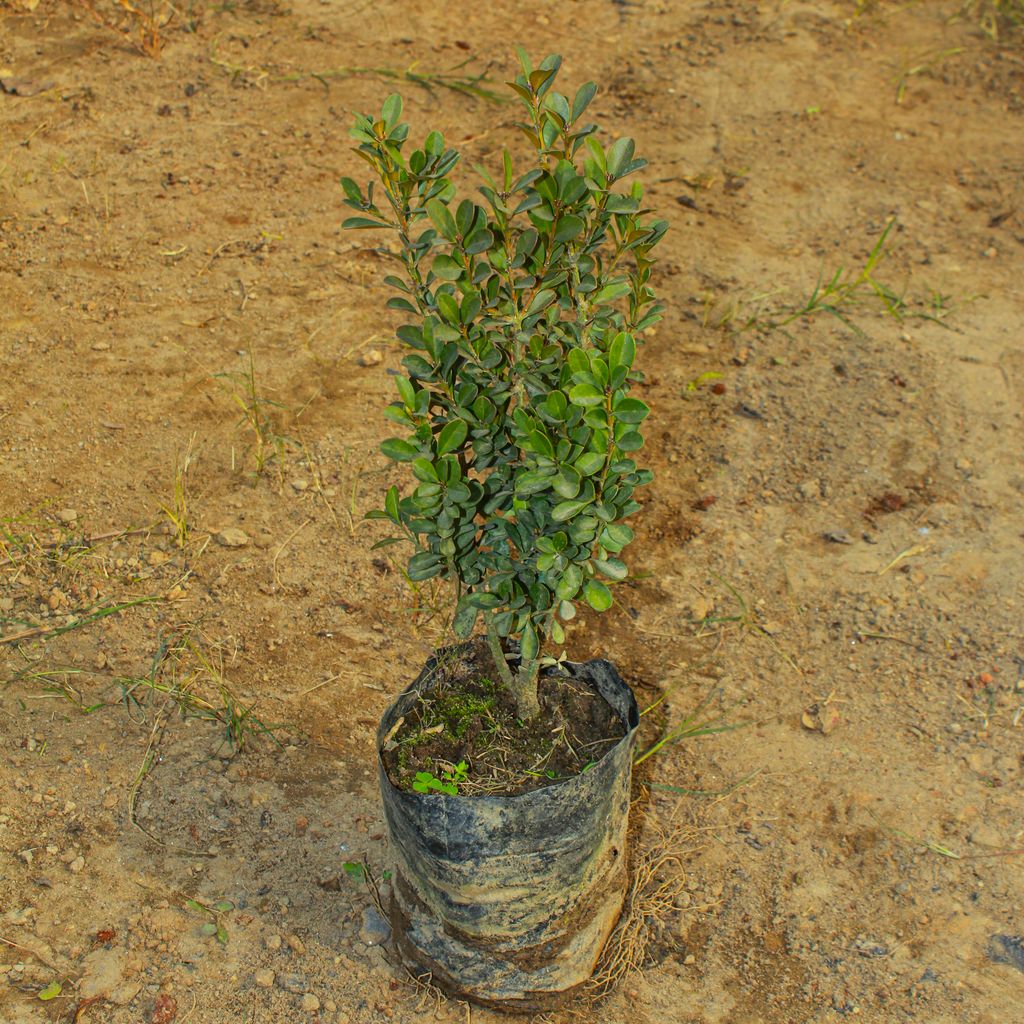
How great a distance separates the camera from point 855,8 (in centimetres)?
639

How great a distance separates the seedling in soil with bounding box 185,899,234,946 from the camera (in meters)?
2.42

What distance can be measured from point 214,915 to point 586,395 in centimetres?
148

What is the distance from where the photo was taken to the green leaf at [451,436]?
197 centimetres

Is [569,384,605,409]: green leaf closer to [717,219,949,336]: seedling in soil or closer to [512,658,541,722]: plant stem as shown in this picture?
[512,658,541,722]: plant stem

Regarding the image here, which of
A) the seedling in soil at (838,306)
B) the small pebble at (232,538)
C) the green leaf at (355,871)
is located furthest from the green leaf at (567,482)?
the seedling in soil at (838,306)

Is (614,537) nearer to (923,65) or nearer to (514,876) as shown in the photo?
(514,876)

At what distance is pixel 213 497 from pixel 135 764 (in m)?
0.97

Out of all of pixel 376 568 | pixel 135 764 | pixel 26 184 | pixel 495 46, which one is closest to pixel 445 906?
pixel 135 764

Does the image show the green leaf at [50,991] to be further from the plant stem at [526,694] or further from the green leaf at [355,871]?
the plant stem at [526,694]

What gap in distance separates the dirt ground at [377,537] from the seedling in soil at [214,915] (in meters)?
0.02

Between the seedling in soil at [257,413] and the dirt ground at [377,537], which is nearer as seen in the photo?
the dirt ground at [377,537]

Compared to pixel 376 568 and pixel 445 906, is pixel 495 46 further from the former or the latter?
pixel 445 906

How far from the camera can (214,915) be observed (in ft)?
8.06

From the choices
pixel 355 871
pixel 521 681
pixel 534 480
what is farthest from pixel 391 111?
pixel 355 871
